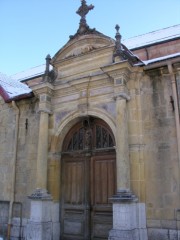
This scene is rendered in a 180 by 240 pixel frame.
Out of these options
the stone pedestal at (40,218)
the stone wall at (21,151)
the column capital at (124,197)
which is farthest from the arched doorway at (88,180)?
the stone wall at (21,151)

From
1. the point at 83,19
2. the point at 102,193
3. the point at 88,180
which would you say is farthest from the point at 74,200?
the point at 83,19

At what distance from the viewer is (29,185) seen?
7871 mm

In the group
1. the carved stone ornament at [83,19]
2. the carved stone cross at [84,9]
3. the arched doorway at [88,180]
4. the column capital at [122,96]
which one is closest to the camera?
the column capital at [122,96]

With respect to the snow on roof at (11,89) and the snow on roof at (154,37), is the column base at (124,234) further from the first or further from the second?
the snow on roof at (154,37)

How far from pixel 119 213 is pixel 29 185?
3208 mm

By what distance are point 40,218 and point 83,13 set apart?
18.8 feet

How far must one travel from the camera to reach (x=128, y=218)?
5633 mm

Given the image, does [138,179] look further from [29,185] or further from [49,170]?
[29,185]

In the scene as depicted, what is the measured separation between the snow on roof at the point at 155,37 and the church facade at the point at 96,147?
13 centimetres

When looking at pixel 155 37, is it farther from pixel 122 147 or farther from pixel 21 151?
pixel 21 151

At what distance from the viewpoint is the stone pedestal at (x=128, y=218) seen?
5.58 m

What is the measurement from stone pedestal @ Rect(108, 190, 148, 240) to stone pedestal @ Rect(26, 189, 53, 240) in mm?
1871

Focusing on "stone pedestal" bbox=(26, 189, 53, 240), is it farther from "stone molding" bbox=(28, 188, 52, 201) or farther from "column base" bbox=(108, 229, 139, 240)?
"column base" bbox=(108, 229, 139, 240)

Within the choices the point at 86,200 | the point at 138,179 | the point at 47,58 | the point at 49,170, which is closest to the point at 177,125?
the point at 138,179
